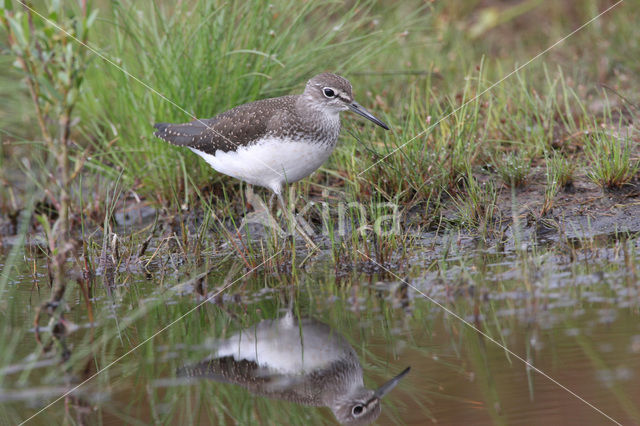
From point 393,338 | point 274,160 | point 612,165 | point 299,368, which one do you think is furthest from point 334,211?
point 299,368

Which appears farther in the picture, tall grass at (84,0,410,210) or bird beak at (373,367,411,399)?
tall grass at (84,0,410,210)

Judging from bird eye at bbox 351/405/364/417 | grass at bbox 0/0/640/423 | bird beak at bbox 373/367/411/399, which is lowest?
bird eye at bbox 351/405/364/417

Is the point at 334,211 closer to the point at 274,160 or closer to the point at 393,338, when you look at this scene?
the point at 274,160

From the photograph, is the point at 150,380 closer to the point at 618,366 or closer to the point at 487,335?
the point at 487,335

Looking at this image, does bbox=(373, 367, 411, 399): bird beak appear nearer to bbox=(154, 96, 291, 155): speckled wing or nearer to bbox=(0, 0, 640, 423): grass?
bbox=(0, 0, 640, 423): grass

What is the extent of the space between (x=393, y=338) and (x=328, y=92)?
2.67m

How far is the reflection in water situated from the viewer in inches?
147

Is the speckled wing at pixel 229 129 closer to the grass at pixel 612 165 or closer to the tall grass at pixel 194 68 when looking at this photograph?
the tall grass at pixel 194 68

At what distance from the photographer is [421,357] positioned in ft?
13.0

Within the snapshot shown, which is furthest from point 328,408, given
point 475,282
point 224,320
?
point 475,282

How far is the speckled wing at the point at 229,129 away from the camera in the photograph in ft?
20.3

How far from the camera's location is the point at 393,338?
4.19m

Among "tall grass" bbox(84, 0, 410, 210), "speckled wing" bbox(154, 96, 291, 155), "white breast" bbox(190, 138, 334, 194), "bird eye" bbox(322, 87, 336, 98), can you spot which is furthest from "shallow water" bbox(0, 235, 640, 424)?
"tall grass" bbox(84, 0, 410, 210)

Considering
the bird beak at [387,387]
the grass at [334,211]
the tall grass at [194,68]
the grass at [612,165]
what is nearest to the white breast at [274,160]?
the grass at [334,211]
